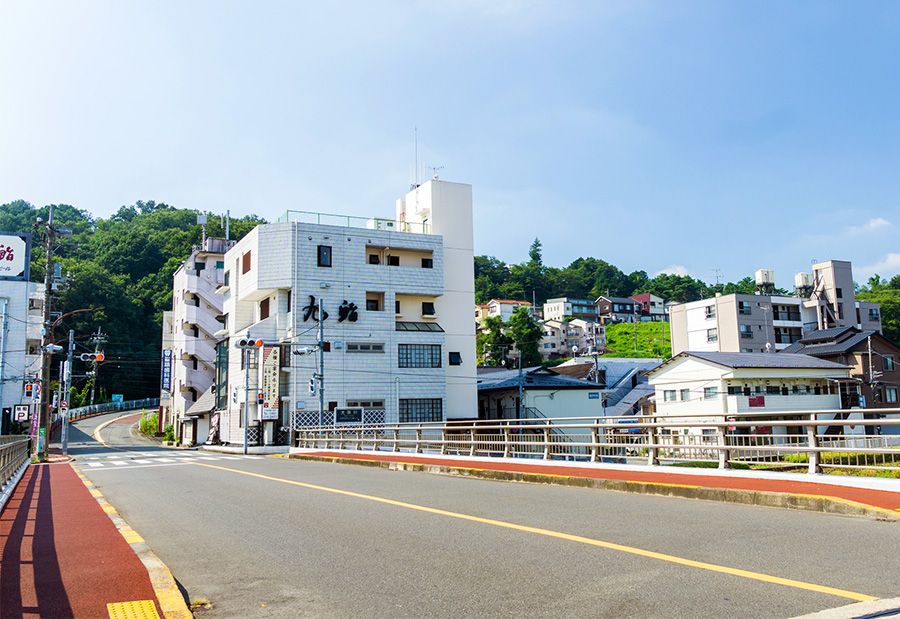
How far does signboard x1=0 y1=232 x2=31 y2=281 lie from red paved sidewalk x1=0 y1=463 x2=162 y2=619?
57.8 m

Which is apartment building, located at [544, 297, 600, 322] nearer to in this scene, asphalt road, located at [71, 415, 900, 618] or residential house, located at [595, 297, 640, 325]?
residential house, located at [595, 297, 640, 325]

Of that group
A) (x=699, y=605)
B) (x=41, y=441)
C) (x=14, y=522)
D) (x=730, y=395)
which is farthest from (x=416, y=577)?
(x=730, y=395)

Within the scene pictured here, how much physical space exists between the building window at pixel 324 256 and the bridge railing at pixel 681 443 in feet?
42.3

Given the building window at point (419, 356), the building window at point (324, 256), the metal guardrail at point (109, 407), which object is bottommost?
the metal guardrail at point (109, 407)

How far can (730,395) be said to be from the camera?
160 ft

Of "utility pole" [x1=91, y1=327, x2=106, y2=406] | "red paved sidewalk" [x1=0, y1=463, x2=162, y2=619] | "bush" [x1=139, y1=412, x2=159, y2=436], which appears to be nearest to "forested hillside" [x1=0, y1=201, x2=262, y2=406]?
"utility pole" [x1=91, y1=327, x2=106, y2=406]

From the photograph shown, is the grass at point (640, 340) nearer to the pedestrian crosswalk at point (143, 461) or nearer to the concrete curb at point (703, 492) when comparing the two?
the pedestrian crosswalk at point (143, 461)

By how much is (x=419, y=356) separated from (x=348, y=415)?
6669 mm

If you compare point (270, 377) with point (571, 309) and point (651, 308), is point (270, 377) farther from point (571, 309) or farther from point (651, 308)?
point (651, 308)

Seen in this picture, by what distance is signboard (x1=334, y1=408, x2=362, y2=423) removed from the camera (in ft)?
155

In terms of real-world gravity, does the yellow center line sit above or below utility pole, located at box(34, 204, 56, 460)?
below

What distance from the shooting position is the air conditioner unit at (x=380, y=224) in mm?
52250

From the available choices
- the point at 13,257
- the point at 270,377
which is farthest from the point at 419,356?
the point at 13,257

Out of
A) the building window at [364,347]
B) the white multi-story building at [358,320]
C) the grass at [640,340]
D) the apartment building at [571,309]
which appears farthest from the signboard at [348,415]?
the apartment building at [571,309]
